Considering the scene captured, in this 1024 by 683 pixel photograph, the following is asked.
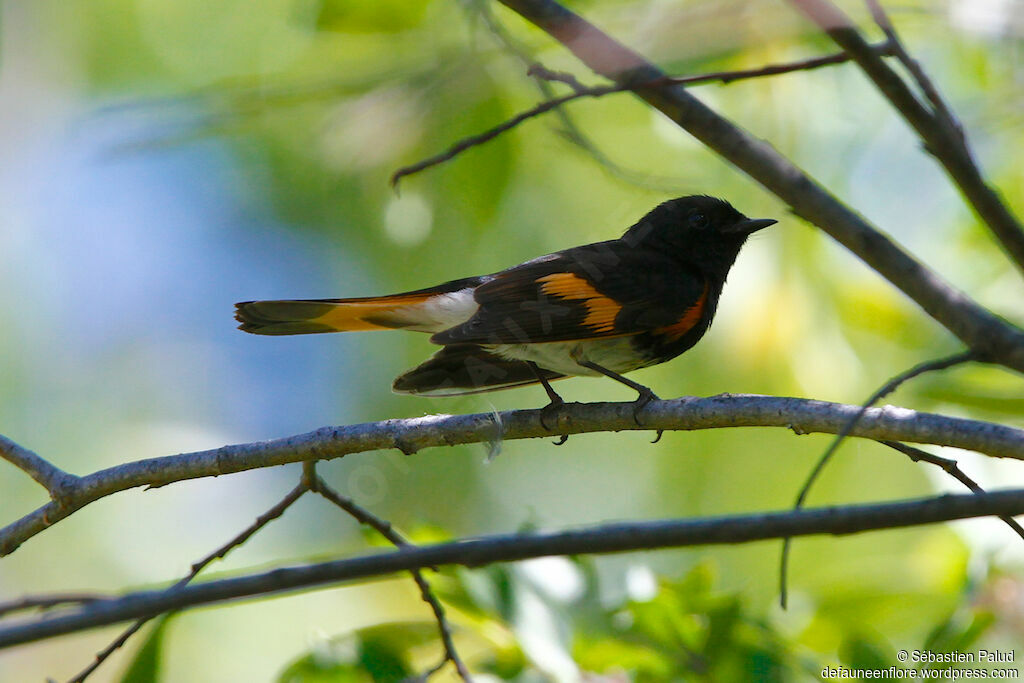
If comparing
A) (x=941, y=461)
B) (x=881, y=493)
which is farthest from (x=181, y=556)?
(x=941, y=461)

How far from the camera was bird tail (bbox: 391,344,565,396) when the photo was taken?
2.99m

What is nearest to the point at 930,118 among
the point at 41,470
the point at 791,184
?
the point at 791,184

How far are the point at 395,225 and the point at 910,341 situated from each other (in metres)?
2.12

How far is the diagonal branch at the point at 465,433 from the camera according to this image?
175 cm

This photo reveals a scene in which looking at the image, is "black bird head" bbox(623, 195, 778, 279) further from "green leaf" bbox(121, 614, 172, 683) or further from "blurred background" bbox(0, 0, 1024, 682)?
"green leaf" bbox(121, 614, 172, 683)

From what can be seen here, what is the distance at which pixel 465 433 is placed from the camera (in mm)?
2240

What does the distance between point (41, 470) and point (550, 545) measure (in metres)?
1.57

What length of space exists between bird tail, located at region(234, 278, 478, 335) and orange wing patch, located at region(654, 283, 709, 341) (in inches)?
24.4

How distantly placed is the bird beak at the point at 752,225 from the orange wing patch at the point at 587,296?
2.33ft

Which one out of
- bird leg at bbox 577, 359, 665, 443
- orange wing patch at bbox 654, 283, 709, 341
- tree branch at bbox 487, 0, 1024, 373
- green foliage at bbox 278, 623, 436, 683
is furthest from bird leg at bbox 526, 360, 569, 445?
tree branch at bbox 487, 0, 1024, 373

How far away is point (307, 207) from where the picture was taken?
447cm

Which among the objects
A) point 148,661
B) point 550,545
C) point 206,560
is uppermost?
point 206,560

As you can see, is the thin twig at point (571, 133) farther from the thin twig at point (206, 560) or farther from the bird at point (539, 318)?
A: the thin twig at point (206, 560)

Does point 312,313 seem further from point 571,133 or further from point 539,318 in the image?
point 571,133
